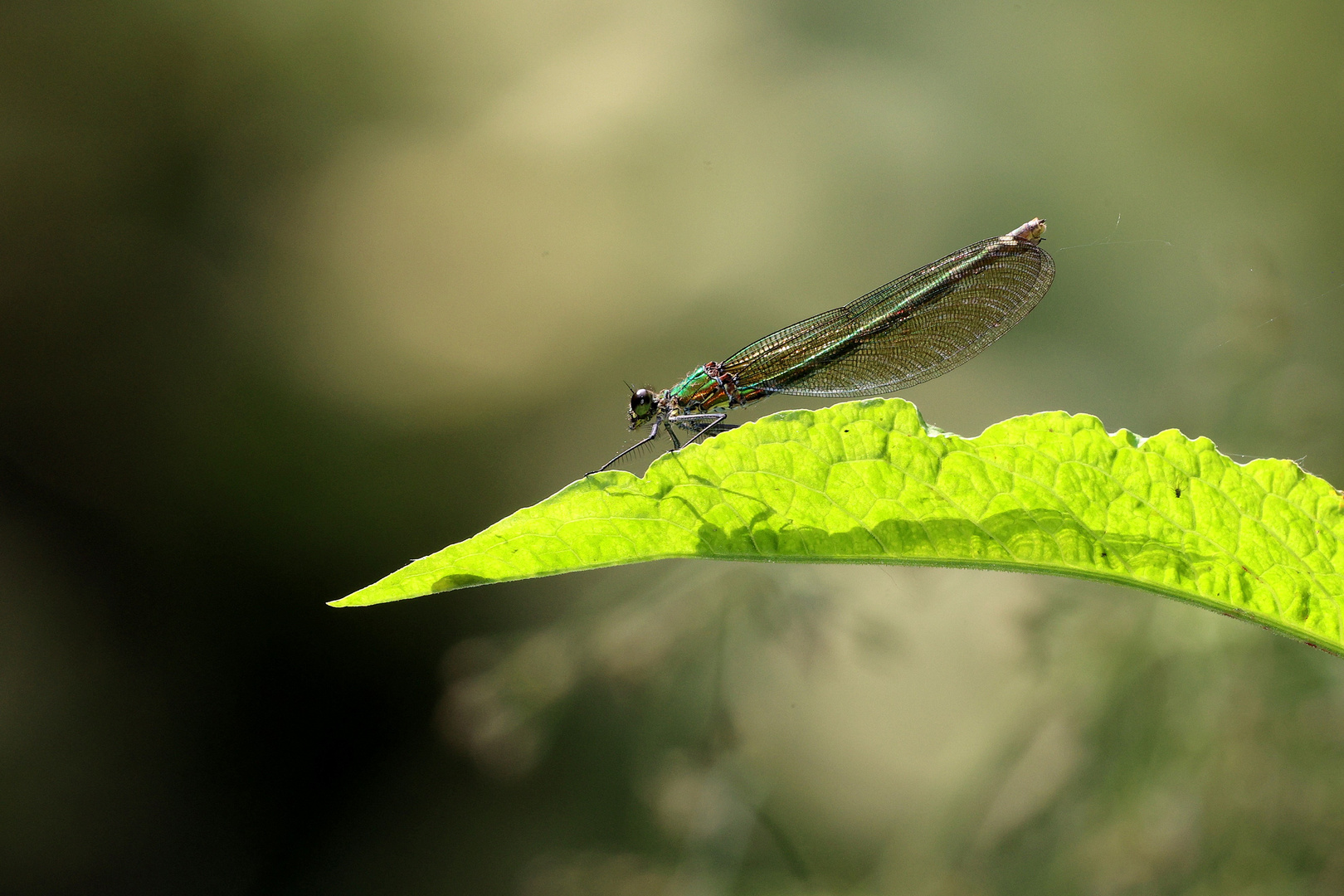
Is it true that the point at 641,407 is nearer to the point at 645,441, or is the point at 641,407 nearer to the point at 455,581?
the point at 645,441

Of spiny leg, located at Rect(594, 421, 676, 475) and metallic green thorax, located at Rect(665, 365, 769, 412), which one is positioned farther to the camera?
metallic green thorax, located at Rect(665, 365, 769, 412)

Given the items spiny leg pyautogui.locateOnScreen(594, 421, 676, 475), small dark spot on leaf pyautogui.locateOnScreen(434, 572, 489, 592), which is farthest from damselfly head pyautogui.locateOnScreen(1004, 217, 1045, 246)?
small dark spot on leaf pyautogui.locateOnScreen(434, 572, 489, 592)

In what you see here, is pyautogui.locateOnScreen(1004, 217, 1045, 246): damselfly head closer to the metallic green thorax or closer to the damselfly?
the damselfly

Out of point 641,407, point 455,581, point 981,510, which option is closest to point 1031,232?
point 641,407

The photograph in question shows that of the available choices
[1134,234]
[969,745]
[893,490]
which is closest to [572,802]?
[969,745]

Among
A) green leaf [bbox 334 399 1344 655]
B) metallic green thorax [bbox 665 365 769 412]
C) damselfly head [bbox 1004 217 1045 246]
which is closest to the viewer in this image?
green leaf [bbox 334 399 1344 655]

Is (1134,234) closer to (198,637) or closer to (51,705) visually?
(198,637)

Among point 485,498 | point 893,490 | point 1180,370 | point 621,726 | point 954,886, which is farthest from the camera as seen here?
point 485,498
